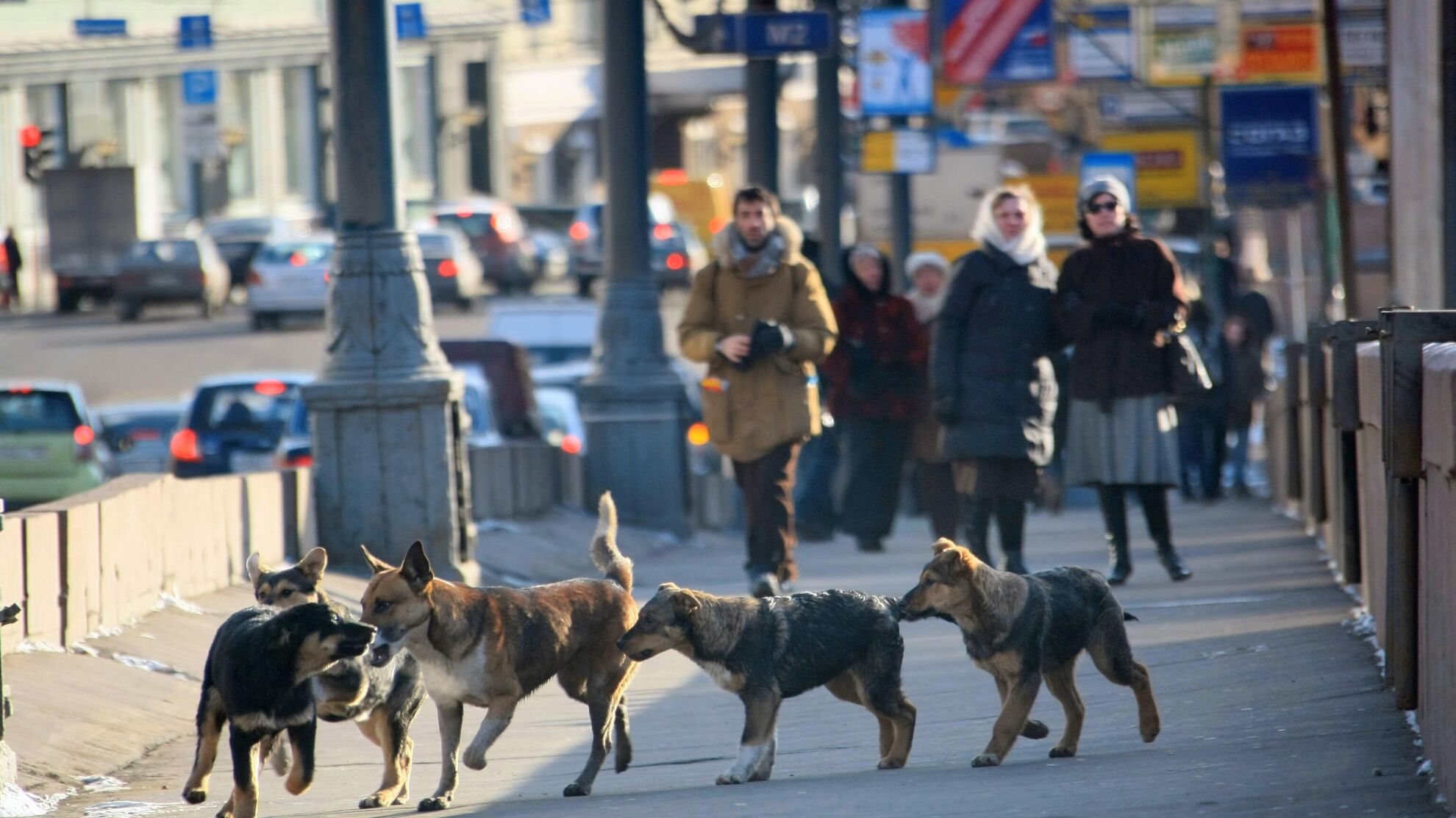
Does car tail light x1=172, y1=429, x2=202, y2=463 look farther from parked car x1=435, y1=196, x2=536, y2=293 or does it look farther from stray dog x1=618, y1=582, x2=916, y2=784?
parked car x1=435, y1=196, x2=536, y2=293

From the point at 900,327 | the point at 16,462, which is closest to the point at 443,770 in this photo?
the point at 900,327

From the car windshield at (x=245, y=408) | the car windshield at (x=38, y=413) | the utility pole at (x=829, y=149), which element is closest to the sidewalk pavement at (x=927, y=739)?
the car windshield at (x=245, y=408)

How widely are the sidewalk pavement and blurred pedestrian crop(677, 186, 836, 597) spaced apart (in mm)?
741

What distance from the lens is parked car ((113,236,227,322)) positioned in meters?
45.6

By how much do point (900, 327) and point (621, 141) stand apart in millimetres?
2887

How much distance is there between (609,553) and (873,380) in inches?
278

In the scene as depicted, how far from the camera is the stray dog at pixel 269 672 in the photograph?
650 centimetres

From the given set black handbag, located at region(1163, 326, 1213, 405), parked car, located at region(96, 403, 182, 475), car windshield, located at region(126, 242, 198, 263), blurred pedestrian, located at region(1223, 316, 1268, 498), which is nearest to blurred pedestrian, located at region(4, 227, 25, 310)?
car windshield, located at region(126, 242, 198, 263)

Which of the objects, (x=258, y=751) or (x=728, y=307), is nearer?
(x=258, y=751)

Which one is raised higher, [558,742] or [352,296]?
[352,296]

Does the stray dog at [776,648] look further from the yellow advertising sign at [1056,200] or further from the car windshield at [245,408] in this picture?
the yellow advertising sign at [1056,200]

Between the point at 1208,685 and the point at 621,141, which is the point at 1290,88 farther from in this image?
the point at 1208,685

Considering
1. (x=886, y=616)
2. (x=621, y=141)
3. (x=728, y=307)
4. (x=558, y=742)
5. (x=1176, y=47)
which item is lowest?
(x=558, y=742)

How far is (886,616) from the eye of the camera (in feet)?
24.1
